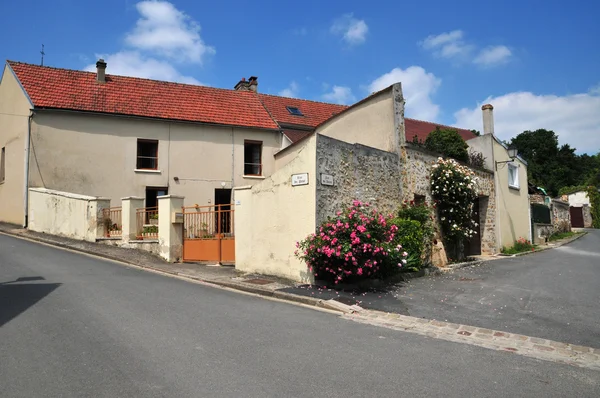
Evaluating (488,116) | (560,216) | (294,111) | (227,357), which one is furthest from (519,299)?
(560,216)

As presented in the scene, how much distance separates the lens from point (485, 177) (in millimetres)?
15039

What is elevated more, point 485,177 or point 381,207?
point 485,177

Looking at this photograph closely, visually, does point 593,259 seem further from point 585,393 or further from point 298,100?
point 298,100

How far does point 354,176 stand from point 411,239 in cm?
212

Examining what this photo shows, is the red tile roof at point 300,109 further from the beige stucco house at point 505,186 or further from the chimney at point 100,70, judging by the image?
the beige stucco house at point 505,186

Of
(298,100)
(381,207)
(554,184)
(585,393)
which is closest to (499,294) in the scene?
(381,207)

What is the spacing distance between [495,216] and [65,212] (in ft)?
52.9

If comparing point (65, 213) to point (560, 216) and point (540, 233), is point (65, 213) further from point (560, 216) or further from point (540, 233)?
point (560, 216)

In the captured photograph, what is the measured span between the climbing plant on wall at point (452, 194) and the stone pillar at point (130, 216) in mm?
9592

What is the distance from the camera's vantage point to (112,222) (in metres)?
14.3

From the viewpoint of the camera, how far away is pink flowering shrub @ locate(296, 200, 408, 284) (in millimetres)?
8242

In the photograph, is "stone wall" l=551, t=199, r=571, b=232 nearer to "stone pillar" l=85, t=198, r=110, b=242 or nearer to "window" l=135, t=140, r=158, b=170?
"window" l=135, t=140, r=158, b=170

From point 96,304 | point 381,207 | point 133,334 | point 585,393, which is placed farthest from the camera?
point 381,207

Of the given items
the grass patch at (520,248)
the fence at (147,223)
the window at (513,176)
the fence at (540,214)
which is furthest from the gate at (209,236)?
the fence at (540,214)
